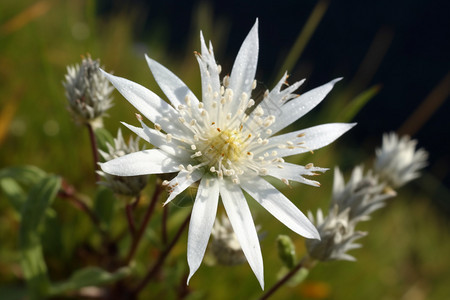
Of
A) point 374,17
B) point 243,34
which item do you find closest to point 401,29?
point 374,17

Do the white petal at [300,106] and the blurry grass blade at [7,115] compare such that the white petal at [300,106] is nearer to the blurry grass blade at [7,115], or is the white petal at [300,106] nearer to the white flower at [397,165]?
the white flower at [397,165]

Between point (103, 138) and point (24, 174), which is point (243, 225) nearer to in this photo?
point (103, 138)

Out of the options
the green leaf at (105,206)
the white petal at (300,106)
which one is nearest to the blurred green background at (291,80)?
the green leaf at (105,206)

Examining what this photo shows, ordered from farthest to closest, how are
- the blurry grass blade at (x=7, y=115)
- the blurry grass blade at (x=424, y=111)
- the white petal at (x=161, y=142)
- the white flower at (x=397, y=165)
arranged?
the blurry grass blade at (x=424, y=111) → the blurry grass blade at (x=7, y=115) → the white flower at (x=397, y=165) → the white petal at (x=161, y=142)

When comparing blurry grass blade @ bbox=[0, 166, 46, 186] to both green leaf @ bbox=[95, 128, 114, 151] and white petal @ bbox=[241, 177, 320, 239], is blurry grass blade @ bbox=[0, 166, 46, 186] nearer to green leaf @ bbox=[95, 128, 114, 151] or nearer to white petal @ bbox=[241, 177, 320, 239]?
green leaf @ bbox=[95, 128, 114, 151]

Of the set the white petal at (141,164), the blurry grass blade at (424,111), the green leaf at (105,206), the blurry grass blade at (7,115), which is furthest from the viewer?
the blurry grass blade at (424,111)

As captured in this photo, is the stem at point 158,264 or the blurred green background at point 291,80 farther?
the blurred green background at point 291,80

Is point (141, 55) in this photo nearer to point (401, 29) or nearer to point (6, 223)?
point (6, 223)
